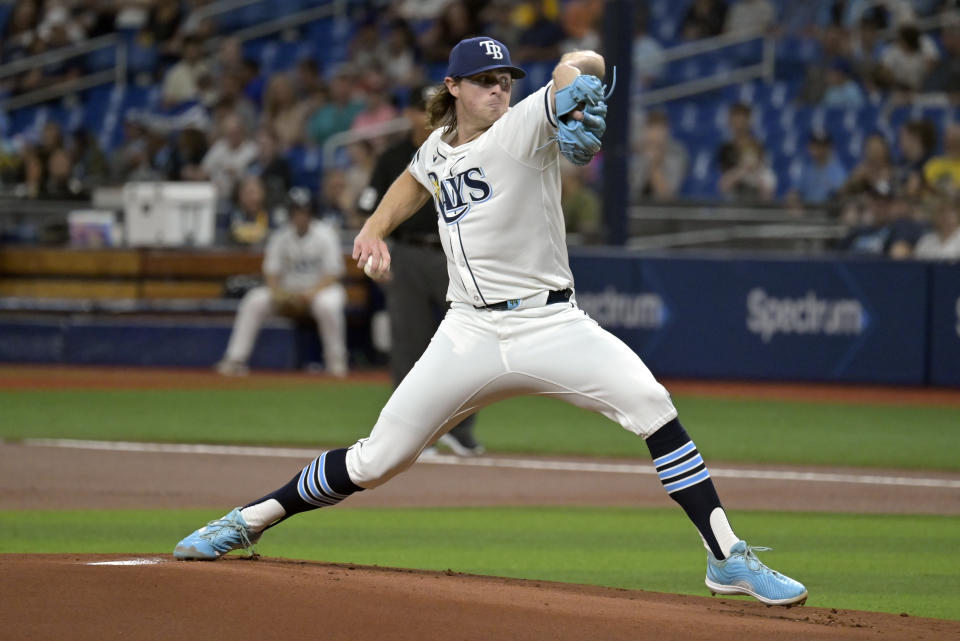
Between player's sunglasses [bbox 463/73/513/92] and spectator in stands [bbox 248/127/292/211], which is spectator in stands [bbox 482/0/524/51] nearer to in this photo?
spectator in stands [bbox 248/127/292/211]

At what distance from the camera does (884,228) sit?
16.7 metres

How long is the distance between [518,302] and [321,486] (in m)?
1.05

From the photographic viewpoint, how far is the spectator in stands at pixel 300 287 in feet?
55.1

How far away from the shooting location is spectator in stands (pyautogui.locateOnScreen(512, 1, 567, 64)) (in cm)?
2142

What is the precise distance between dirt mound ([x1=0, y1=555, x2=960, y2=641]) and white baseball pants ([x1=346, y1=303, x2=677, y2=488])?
1.83ft

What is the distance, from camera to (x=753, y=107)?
20203 mm

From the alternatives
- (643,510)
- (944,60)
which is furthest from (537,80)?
(643,510)

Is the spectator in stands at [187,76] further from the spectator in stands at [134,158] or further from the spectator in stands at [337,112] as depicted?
the spectator in stands at [337,112]

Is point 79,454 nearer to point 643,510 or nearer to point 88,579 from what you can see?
point 643,510

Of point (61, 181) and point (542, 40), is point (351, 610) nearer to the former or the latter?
point (61, 181)

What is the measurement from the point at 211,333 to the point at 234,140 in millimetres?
4483

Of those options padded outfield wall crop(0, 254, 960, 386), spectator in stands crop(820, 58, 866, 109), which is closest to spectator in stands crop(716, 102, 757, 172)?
spectator in stands crop(820, 58, 866, 109)

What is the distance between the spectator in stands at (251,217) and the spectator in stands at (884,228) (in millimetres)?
6898

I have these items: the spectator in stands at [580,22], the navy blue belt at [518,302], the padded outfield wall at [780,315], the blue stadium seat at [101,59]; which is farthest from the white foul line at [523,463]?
the blue stadium seat at [101,59]
